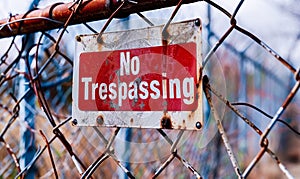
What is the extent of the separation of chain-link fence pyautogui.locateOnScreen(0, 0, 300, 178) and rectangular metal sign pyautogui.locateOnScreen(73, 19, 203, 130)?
22 millimetres

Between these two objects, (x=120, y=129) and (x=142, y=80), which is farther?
(x=120, y=129)

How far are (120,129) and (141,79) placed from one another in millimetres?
149

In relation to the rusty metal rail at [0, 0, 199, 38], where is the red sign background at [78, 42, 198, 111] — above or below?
below

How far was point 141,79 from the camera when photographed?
483 millimetres

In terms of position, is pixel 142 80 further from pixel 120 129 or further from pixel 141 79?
pixel 120 129

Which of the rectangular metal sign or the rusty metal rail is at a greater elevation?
the rusty metal rail

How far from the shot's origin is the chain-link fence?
47 cm

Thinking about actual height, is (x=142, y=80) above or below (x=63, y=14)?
below

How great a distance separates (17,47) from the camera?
0.83 metres

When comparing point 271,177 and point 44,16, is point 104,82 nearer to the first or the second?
point 44,16

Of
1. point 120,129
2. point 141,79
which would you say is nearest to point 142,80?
point 141,79

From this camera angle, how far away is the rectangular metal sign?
0.46m

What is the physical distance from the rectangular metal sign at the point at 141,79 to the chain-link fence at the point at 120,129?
0.02 meters

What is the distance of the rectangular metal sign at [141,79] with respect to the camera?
1.50ft
